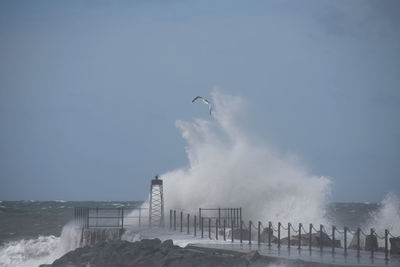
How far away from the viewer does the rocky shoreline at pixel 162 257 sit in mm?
15633

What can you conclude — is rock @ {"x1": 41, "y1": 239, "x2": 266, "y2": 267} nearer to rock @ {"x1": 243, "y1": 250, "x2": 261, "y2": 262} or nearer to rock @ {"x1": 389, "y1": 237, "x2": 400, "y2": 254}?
rock @ {"x1": 243, "y1": 250, "x2": 261, "y2": 262}

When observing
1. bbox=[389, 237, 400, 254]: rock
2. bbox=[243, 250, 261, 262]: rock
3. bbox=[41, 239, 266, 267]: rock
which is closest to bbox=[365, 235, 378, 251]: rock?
bbox=[389, 237, 400, 254]: rock

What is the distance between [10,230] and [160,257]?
37078mm

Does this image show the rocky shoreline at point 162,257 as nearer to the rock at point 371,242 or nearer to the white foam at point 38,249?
the rock at point 371,242

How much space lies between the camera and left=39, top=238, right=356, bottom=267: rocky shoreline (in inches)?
615

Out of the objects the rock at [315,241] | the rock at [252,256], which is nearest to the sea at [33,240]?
the rock at [315,241]

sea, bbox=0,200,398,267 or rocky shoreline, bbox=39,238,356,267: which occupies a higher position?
rocky shoreline, bbox=39,238,356,267

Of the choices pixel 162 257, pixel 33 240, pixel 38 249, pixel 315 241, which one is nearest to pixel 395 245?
pixel 315 241

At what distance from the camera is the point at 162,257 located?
57.9ft

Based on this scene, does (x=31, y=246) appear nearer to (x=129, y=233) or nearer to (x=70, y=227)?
(x=70, y=227)

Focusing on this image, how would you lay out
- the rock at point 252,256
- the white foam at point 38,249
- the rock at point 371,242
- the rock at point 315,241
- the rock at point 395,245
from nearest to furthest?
1. the rock at point 252,256
2. the rock at point 371,242
3. the rock at point 395,245
4. the rock at point 315,241
5. the white foam at point 38,249

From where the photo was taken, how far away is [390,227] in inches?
1359

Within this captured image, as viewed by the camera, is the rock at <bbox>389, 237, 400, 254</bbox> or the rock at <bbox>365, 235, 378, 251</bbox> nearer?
the rock at <bbox>365, 235, 378, 251</bbox>

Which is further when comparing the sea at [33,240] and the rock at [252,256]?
the sea at [33,240]
